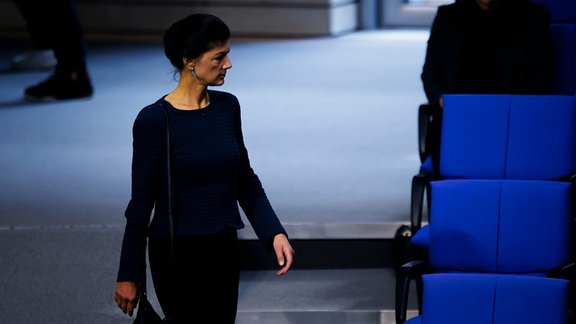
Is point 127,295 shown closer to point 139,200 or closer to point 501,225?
point 139,200

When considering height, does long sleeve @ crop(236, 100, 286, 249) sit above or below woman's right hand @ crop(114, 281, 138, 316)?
above

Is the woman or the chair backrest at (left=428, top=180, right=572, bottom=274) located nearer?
the woman

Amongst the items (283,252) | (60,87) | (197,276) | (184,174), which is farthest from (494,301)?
(60,87)

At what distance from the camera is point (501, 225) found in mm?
3426

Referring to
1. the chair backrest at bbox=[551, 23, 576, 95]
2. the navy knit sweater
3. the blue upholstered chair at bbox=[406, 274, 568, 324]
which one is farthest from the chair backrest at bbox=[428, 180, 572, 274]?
the chair backrest at bbox=[551, 23, 576, 95]

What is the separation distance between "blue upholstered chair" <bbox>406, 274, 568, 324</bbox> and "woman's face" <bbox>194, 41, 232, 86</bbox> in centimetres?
86

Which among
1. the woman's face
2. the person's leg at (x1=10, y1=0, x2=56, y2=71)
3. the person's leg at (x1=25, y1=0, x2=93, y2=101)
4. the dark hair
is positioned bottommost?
the person's leg at (x1=10, y1=0, x2=56, y2=71)

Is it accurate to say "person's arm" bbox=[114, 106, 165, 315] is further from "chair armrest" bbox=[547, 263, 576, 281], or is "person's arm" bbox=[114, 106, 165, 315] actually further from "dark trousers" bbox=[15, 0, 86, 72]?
"dark trousers" bbox=[15, 0, 86, 72]

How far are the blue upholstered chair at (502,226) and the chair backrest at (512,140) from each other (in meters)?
0.48

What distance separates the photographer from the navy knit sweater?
2.60 meters

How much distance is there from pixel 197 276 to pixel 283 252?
0.73ft

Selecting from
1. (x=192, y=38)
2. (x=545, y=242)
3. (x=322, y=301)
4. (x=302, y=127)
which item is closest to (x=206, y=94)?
(x=192, y=38)

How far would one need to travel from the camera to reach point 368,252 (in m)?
4.32

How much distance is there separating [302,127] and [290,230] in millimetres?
1876
